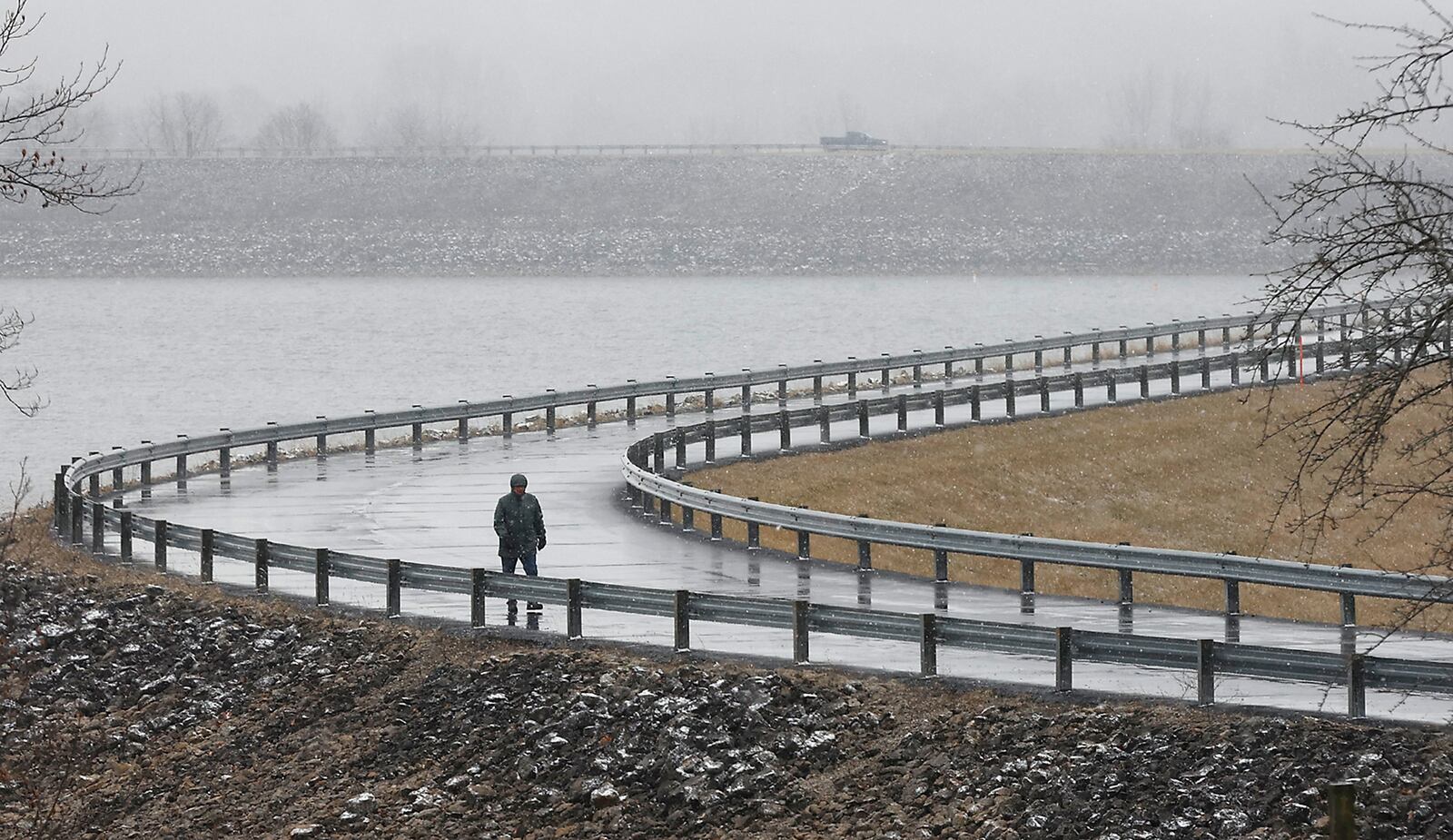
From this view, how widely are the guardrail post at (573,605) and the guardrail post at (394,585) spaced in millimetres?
2248

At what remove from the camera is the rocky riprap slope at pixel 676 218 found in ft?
454

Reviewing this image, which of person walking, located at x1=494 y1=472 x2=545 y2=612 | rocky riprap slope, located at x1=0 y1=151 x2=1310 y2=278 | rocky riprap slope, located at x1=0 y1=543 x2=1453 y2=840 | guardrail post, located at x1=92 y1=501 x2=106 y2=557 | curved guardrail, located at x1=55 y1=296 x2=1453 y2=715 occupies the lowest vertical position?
rocky riprap slope, located at x1=0 y1=543 x2=1453 y2=840

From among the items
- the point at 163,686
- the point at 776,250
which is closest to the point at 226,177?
the point at 776,250

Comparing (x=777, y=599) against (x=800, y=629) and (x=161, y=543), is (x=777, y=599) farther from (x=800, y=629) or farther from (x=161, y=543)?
(x=161, y=543)

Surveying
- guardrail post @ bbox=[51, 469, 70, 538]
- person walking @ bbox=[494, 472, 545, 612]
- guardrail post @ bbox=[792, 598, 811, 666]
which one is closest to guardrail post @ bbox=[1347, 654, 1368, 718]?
guardrail post @ bbox=[792, 598, 811, 666]

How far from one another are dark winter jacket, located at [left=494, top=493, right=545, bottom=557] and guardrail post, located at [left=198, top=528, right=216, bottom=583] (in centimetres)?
408

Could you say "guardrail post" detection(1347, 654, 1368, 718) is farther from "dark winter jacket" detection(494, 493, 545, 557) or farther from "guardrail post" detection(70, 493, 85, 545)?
"guardrail post" detection(70, 493, 85, 545)

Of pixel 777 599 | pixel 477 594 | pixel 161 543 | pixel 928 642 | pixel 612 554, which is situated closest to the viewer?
pixel 928 642

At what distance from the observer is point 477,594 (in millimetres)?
20062

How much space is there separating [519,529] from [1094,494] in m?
15.4

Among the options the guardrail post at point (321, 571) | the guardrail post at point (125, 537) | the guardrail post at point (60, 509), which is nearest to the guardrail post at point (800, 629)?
the guardrail post at point (321, 571)

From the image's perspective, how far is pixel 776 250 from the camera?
458 ft

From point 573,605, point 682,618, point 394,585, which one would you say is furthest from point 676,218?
point 682,618

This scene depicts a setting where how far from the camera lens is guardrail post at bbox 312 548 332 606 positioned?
70.7 ft
